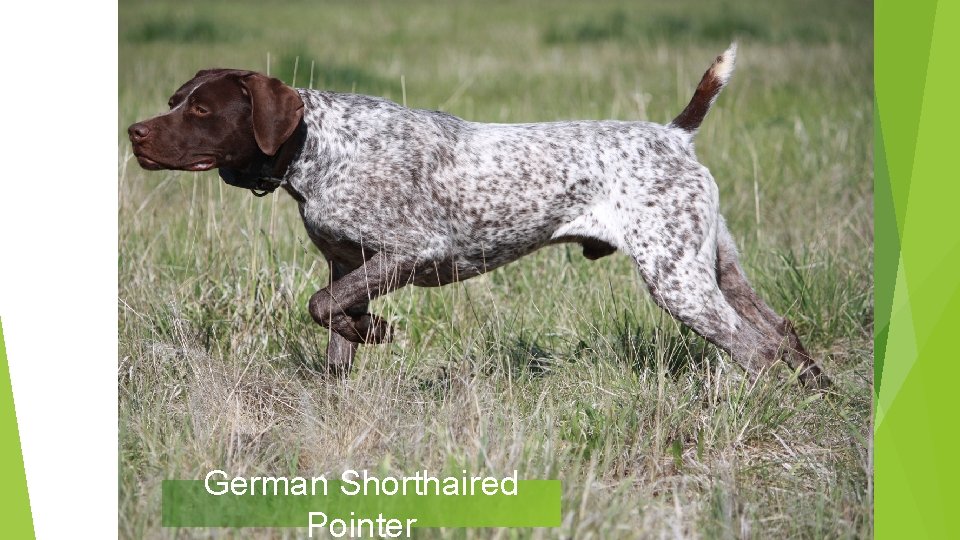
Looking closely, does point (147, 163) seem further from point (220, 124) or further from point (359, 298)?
point (359, 298)

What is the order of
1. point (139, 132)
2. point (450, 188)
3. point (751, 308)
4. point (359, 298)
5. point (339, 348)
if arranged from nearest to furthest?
point (139, 132) → point (359, 298) → point (450, 188) → point (339, 348) → point (751, 308)

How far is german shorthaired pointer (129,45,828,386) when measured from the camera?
4027 mm

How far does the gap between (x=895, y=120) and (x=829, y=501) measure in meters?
1.39

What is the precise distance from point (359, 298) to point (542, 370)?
96 centimetres

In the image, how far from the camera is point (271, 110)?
397 centimetres

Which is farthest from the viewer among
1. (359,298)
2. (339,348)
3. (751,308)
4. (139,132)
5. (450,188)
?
(751,308)

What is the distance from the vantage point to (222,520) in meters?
3.33

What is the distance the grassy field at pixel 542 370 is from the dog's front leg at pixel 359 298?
15cm

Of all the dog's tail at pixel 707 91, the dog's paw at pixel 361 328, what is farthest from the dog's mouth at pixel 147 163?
the dog's tail at pixel 707 91

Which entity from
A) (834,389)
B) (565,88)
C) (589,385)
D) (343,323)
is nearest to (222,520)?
(343,323)

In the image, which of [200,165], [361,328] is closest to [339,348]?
[361,328]

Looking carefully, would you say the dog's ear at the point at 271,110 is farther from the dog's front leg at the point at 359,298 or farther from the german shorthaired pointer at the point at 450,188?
the dog's front leg at the point at 359,298

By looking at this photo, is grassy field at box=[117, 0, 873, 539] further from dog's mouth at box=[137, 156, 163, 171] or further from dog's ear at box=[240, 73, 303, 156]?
dog's ear at box=[240, 73, 303, 156]

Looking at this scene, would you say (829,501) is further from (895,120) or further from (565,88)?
(565,88)
